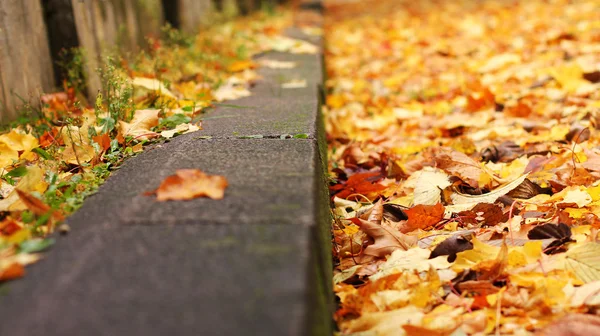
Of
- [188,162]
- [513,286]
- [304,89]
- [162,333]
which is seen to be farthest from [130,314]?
[304,89]

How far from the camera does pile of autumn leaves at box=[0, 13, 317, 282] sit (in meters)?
1.42

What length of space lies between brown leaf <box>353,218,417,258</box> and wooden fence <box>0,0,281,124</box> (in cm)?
130

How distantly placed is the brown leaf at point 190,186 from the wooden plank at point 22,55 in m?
1.12

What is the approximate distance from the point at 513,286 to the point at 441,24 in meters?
4.96

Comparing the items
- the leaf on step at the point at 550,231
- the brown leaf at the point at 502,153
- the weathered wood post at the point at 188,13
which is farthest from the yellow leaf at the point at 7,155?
the weathered wood post at the point at 188,13

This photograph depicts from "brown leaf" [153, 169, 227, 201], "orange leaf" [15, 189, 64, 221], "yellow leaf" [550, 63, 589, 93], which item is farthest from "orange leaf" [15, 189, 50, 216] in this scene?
"yellow leaf" [550, 63, 589, 93]

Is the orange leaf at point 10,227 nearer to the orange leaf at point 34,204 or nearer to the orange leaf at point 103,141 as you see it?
the orange leaf at point 34,204

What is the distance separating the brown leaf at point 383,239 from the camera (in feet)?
5.93

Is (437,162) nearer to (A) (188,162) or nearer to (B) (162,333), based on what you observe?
(A) (188,162)

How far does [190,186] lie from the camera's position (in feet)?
4.72

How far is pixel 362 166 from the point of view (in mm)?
2639

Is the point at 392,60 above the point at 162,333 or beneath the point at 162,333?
beneath

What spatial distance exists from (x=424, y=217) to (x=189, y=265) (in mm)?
1016

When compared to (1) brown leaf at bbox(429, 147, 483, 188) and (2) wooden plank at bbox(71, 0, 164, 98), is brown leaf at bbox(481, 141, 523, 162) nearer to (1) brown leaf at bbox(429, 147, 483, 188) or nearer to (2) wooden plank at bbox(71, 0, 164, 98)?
(1) brown leaf at bbox(429, 147, 483, 188)
